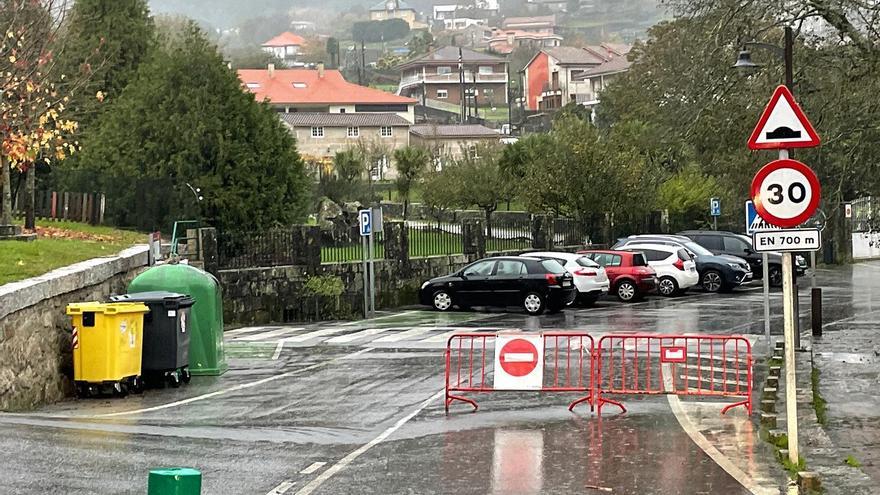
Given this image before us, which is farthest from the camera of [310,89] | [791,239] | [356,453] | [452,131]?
[310,89]

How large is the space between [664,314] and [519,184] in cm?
1944

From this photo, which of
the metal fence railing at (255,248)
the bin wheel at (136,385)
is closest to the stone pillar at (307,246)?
the metal fence railing at (255,248)

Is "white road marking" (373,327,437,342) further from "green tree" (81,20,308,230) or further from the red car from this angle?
"green tree" (81,20,308,230)

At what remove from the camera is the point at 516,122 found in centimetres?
15888

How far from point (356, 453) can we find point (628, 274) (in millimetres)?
24916

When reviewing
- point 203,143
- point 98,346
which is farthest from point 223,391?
point 203,143

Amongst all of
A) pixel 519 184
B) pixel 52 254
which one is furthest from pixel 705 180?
pixel 52 254

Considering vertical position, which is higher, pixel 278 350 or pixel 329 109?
pixel 329 109

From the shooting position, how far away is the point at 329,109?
4985 inches

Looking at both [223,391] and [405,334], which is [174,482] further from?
[405,334]

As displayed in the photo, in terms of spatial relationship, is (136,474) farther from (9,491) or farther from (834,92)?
(834,92)

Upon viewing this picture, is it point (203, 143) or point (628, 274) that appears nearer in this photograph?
point (628, 274)

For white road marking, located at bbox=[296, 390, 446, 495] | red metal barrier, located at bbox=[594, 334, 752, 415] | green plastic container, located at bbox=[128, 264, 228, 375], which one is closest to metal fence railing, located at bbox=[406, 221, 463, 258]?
red metal barrier, located at bbox=[594, 334, 752, 415]

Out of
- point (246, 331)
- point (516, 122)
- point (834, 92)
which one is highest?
point (516, 122)
